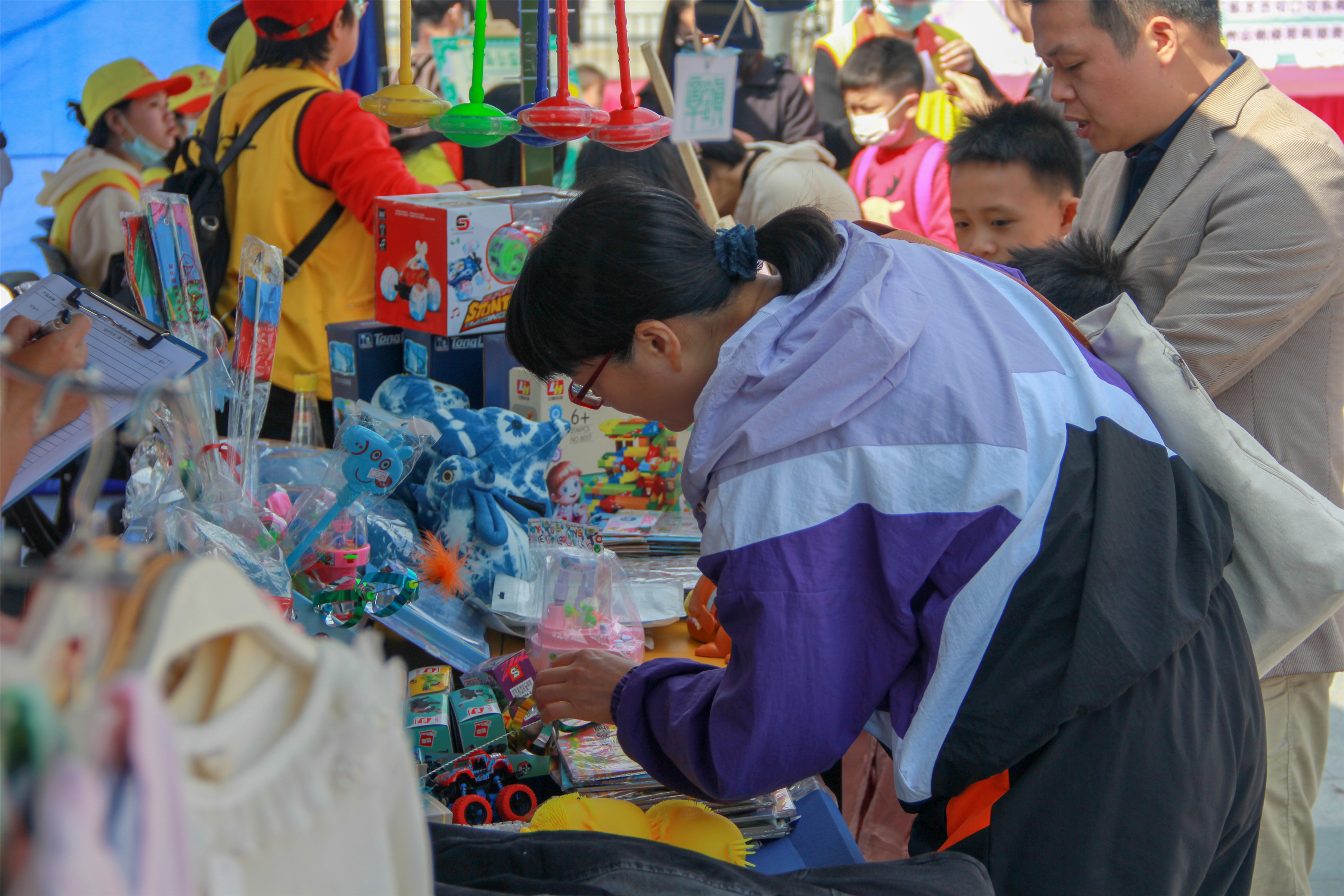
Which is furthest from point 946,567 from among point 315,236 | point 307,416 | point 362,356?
point 315,236

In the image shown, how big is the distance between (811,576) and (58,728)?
28.8 inches

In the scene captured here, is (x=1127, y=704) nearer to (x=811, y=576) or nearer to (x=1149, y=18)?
(x=811, y=576)

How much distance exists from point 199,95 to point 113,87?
55 centimetres

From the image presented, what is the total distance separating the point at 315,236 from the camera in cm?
264

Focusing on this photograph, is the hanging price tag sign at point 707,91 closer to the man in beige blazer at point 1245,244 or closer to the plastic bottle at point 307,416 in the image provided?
the man in beige blazer at point 1245,244

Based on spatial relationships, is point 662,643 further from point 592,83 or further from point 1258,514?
point 592,83

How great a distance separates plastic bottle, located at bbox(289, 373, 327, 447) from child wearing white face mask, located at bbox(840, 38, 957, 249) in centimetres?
214

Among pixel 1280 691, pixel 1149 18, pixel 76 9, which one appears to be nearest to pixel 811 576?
pixel 1280 691

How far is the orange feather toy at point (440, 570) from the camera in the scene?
178 cm

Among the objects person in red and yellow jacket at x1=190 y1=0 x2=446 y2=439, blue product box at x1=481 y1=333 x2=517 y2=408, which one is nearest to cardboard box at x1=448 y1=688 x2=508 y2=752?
blue product box at x1=481 y1=333 x2=517 y2=408

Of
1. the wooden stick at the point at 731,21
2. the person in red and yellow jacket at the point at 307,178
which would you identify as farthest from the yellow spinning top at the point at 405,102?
the wooden stick at the point at 731,21

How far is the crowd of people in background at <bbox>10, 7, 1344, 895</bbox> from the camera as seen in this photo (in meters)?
1.70

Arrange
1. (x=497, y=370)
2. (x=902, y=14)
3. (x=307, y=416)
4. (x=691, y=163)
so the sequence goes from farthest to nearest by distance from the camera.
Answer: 1. (x=902, y=14)
2. (x=691, y=163)
3. (x=307, y=416)
4. (x=497, y=370)

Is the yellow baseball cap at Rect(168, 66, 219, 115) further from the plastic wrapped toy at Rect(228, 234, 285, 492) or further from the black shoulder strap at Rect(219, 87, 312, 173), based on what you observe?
the plastic wrapped toy at Rect(228, 234, 285, 492)
